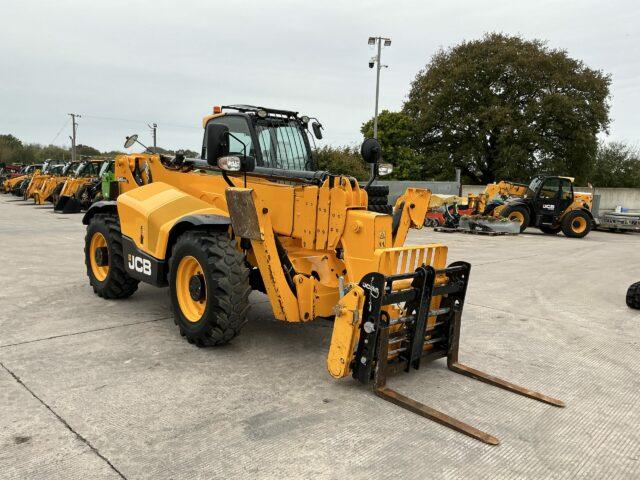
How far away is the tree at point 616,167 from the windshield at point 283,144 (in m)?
41.2

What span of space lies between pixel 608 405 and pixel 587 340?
1.80 metres

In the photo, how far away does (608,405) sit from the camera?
12.7ft

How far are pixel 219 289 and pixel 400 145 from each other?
35.1 metres

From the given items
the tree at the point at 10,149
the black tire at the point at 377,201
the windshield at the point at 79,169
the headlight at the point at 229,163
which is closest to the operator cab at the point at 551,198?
the black tire at the point at 377,201

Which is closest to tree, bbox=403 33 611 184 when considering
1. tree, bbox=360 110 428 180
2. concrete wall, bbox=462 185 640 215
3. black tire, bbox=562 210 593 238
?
tree, bbox=360 110 428 180

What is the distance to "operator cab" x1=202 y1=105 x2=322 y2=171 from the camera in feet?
18.9

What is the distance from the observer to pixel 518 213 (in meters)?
18.6

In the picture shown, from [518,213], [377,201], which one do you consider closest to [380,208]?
[377,201]

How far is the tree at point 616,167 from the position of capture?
41969 mm

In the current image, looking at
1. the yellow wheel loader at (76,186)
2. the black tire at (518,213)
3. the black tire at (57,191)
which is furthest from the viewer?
the black tire at (57,191)

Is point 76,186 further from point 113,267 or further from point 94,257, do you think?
point 113,267

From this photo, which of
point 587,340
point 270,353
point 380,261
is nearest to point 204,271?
point 270,353

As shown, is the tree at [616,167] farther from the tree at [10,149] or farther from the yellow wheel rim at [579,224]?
the tree at [10,149]

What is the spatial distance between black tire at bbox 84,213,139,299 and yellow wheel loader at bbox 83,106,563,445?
530 mm
